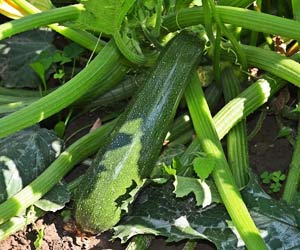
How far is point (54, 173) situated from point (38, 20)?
0.55 metres

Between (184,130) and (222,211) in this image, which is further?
(184,130)

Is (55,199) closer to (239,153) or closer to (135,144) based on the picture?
(135,144)

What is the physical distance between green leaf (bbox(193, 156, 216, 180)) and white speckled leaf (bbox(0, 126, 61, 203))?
0.58 metres

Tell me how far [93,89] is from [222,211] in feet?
2.46

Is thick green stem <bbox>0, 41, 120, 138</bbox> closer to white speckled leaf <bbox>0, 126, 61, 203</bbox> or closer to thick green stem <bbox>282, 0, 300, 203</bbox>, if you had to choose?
white speckled leaf <bbox>0, 126, 61, 203</bbox>

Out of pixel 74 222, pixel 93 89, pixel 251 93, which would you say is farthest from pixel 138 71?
pixel 74 222

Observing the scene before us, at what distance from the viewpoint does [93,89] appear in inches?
121

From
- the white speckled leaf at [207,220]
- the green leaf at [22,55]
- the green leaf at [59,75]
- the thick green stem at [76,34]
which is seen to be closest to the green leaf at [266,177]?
the white speckled leaf at [207,220]

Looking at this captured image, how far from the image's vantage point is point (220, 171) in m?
2.63

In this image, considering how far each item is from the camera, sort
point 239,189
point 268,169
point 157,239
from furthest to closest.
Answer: point 268,169 < point 157,239 < point 239,189

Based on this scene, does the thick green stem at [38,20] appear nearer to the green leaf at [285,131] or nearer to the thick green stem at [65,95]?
the thick green stem at [65,95]

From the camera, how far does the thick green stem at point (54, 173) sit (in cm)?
268

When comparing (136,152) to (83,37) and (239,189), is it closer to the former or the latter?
(239,189)

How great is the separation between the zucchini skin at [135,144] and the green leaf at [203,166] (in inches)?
8.8
